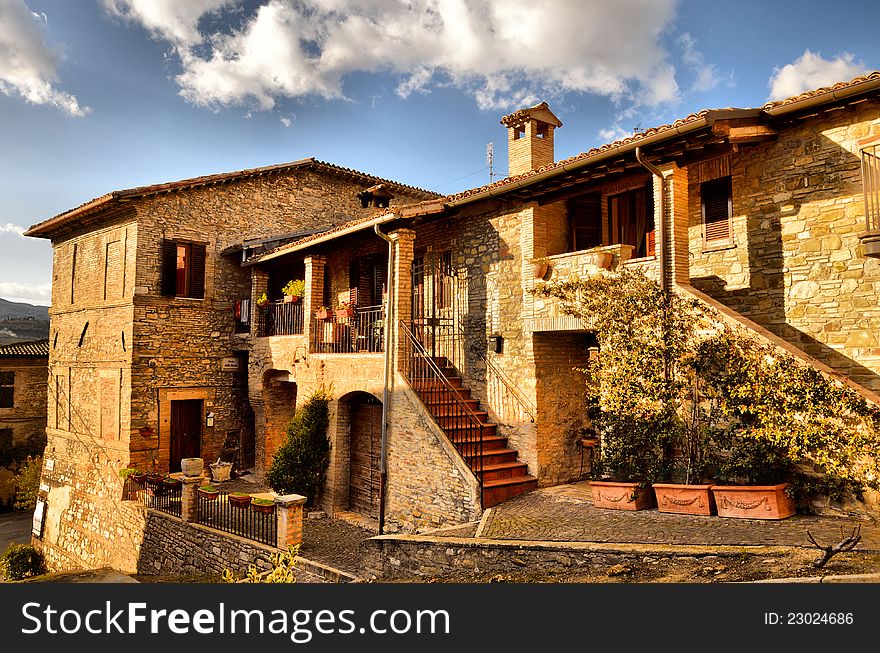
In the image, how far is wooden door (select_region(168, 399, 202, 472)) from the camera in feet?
56.6

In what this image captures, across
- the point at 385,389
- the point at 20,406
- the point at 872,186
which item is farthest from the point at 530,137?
the point at 20,406

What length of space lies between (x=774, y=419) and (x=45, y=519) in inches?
846

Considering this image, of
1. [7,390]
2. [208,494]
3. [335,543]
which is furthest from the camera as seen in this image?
[7,390]

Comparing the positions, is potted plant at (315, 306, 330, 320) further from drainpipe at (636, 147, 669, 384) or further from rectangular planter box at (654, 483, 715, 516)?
rectangular planter box at (654, 483, 715, 516)

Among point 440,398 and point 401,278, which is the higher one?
point 401,278

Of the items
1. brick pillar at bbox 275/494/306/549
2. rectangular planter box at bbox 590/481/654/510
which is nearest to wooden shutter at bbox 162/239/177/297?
brick pillar at bbox 275/494/306/549

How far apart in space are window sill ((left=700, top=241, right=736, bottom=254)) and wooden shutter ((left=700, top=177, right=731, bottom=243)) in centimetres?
6

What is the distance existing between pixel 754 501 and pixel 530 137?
30.8ft

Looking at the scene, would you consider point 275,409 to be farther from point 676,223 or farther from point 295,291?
point 676,223

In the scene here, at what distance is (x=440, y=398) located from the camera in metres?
12.0

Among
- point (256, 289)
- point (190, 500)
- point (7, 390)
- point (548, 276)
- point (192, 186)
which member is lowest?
point (190, 500)

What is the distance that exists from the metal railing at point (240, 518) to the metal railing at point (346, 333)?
393 centimetres

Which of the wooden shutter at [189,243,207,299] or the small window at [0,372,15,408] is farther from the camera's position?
the small window at [0,372,15,408]

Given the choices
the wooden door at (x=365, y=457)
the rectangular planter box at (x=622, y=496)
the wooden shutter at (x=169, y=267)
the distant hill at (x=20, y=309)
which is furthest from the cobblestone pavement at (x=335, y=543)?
the distant hill at (x=20, y=309)
